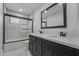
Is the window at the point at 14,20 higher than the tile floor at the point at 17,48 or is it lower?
higher

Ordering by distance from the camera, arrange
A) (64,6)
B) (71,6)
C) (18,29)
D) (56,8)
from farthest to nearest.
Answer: (18,29) → (56,8) → (64,6) → (71,6)

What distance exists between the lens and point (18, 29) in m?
3.15

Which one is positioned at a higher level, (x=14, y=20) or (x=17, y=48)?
(x=14, y=20)

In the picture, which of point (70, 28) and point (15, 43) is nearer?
point (70, 28)

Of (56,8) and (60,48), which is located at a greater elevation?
(56,8)

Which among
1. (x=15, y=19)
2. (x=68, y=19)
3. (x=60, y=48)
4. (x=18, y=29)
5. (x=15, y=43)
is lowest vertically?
(x=15, y=43)

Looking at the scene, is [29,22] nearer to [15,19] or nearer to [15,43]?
[15,19]

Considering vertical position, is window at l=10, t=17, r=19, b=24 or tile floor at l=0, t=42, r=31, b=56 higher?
window at l=10, t=17, r=19, b=24

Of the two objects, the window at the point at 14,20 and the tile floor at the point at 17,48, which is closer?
the tile floor at the point at 17,48

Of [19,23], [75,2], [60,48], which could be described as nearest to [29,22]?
[19,23]

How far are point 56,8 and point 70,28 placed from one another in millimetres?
861

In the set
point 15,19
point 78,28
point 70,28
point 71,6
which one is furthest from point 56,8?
point 15,19

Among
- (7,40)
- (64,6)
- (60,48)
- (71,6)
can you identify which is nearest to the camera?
(60,48)

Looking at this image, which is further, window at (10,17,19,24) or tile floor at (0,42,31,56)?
window at (10,17,19,24)
